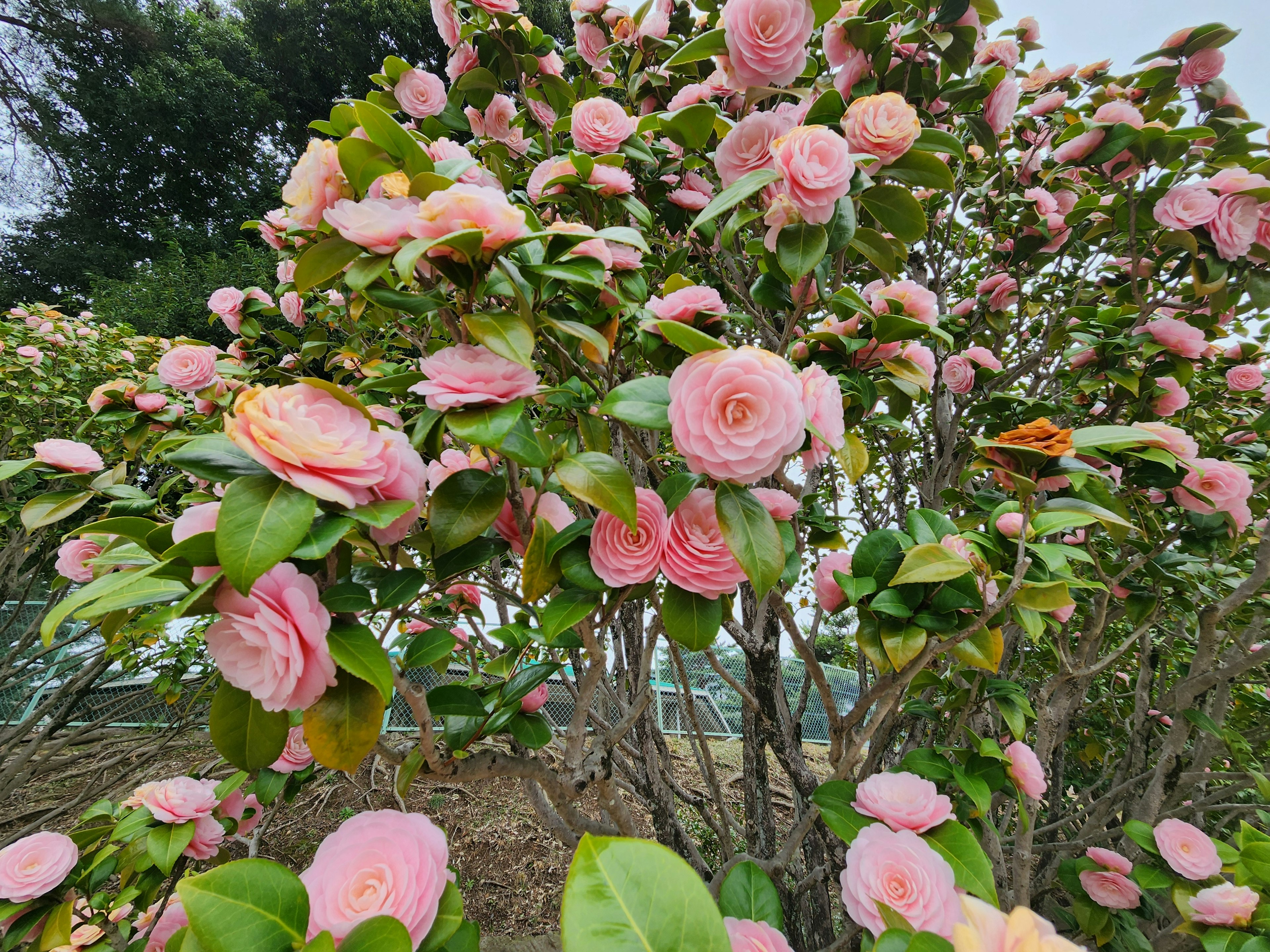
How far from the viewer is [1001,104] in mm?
1471

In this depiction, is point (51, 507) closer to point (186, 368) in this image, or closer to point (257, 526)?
point (186, 368)

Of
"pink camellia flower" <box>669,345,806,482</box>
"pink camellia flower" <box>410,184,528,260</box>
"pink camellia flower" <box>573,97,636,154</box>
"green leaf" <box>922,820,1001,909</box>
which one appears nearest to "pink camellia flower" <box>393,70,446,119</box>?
"pink camellia flower" <box>573,97,636,154</box>

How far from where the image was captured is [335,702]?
58 centimetres

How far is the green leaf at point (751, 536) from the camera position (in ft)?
2.12

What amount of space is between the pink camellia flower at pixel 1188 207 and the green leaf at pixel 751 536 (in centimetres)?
145

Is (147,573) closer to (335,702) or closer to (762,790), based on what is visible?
(335,702)

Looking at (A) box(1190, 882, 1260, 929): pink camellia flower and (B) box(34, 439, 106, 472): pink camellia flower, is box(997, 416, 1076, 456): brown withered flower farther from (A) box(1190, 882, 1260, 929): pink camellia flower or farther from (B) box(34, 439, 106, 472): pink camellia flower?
(B) box(34, 439, 106, 472): pink camellia flower

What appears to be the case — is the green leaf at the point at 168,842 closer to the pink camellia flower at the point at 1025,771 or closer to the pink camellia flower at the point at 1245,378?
the pink camellia flower at the point at 1025,771

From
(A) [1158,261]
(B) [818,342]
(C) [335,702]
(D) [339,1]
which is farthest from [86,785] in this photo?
(D) [339,1]

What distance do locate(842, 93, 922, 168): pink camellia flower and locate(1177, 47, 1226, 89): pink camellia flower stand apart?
139 cm

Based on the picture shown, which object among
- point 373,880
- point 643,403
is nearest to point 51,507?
point 373,880

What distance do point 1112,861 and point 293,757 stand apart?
73.2 inches

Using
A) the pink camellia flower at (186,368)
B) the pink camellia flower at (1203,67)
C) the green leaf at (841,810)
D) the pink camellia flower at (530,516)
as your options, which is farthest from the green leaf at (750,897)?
the pink camellia flower at (1203,67)

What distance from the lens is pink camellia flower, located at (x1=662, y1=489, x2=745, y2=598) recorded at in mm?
707
